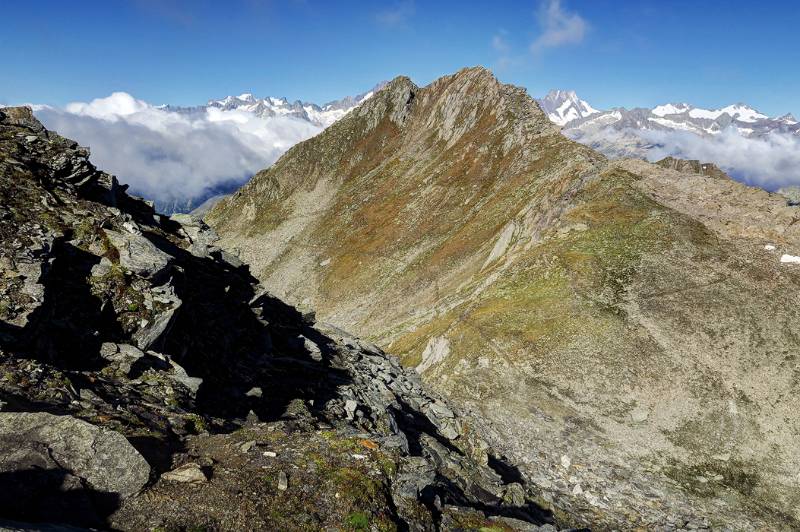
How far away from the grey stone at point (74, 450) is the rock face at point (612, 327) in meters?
24.2

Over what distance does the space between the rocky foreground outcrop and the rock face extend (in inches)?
292

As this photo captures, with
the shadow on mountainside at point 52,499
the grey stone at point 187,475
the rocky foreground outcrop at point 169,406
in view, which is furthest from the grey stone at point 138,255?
the shadow on mountainside at point 52,499

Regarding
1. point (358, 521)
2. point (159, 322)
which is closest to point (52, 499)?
point (358, 521)

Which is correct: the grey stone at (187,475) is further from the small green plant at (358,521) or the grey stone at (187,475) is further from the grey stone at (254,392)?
the grey stone at (254,392)

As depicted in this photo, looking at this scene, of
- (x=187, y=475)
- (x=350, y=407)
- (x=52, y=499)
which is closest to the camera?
(x=52, y=499)

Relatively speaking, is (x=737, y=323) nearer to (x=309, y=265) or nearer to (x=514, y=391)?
(x=514, y=391)

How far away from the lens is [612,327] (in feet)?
145

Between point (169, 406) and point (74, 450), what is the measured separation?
5586 millimetres

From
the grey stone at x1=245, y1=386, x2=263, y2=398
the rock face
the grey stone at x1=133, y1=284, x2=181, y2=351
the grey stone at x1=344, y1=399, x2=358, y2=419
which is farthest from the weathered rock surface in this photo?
the rock face

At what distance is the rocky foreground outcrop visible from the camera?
1193cm

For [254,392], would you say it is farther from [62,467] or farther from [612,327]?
[612,327]

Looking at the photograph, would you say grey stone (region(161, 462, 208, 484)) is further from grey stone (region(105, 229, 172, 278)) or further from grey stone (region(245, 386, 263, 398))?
grey stone (region(105, 229, 172, 278))

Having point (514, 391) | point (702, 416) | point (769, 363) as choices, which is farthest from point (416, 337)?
point (769, 363)

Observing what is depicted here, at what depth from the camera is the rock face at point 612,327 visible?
106ft
